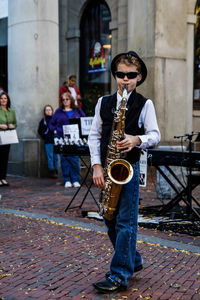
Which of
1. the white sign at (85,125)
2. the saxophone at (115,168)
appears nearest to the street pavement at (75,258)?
the saxophone at (115,168)

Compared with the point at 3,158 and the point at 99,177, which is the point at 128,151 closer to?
the point at 99,177

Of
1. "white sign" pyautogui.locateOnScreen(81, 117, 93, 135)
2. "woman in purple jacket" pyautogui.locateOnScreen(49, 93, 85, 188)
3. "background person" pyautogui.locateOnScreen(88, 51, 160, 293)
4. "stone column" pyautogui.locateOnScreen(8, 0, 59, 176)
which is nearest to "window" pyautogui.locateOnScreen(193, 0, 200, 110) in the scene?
"stone column" pyautogui.locateOnScreen(8, 0, 59, 176)

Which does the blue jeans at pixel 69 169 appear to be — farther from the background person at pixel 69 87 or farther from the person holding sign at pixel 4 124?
the background person at pixel 69 87

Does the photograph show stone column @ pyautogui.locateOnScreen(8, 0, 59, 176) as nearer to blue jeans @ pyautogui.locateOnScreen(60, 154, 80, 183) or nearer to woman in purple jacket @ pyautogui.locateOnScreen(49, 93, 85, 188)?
woman in purple jacket @ pyautogui.locateOnScreen(49, 93, 85, 188)

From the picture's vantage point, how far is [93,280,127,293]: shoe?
3.80 metres

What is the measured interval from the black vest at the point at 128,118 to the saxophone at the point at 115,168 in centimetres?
12

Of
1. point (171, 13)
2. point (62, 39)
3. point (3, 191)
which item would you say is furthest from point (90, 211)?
point (62, 39)

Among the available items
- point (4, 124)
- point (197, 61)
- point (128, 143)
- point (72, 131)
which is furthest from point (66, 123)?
point (128, 143)

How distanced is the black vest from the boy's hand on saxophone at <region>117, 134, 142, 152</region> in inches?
6.1

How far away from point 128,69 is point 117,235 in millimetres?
1410

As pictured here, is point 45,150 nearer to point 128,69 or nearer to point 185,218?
point 185,218

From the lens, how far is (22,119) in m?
12.7

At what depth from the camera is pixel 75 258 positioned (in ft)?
15.9

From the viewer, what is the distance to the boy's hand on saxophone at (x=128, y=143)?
11.8ft
